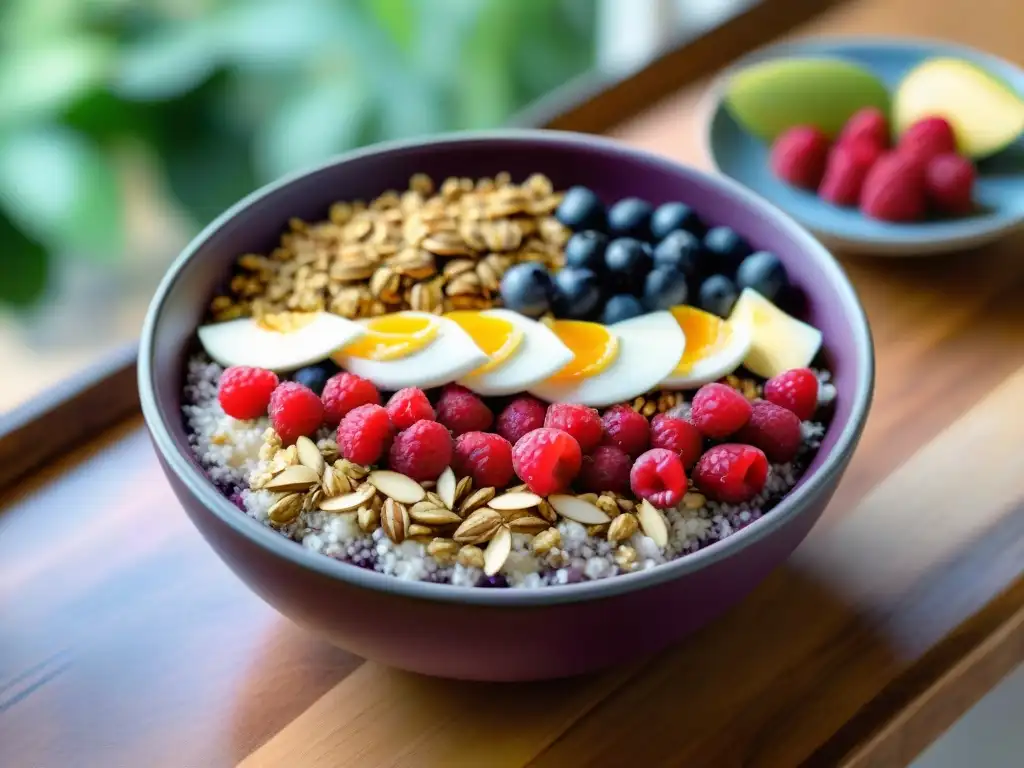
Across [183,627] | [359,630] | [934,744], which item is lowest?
[934,744]

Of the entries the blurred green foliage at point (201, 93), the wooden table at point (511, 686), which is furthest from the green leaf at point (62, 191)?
the wooden table at point (511, 686)

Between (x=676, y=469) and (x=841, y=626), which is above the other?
(x=676, y=469)

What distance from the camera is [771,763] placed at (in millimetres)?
678

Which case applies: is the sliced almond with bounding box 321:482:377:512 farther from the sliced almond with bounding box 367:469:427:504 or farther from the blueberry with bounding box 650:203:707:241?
the blueberry with bounding box 650:203:707:241

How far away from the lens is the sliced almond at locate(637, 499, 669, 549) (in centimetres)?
67

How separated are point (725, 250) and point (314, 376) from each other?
1.07 ft

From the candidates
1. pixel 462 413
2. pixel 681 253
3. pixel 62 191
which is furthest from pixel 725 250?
pixel 62 191

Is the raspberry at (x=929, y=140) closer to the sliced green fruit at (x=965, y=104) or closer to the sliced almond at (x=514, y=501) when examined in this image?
the sliced green fruit at (x=965, y=104)

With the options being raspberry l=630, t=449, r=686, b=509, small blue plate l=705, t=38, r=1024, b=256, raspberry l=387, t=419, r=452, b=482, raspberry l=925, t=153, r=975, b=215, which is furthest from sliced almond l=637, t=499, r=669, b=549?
raspberry l=925, t=153, r=975, b=215

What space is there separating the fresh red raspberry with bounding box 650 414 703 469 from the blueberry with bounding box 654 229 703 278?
0.16m

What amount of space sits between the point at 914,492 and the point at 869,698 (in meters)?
0.19

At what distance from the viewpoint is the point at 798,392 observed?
750 millimetres

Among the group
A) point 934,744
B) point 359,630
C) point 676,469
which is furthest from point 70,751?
point 934,744

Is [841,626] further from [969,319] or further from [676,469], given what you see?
[969,319]
